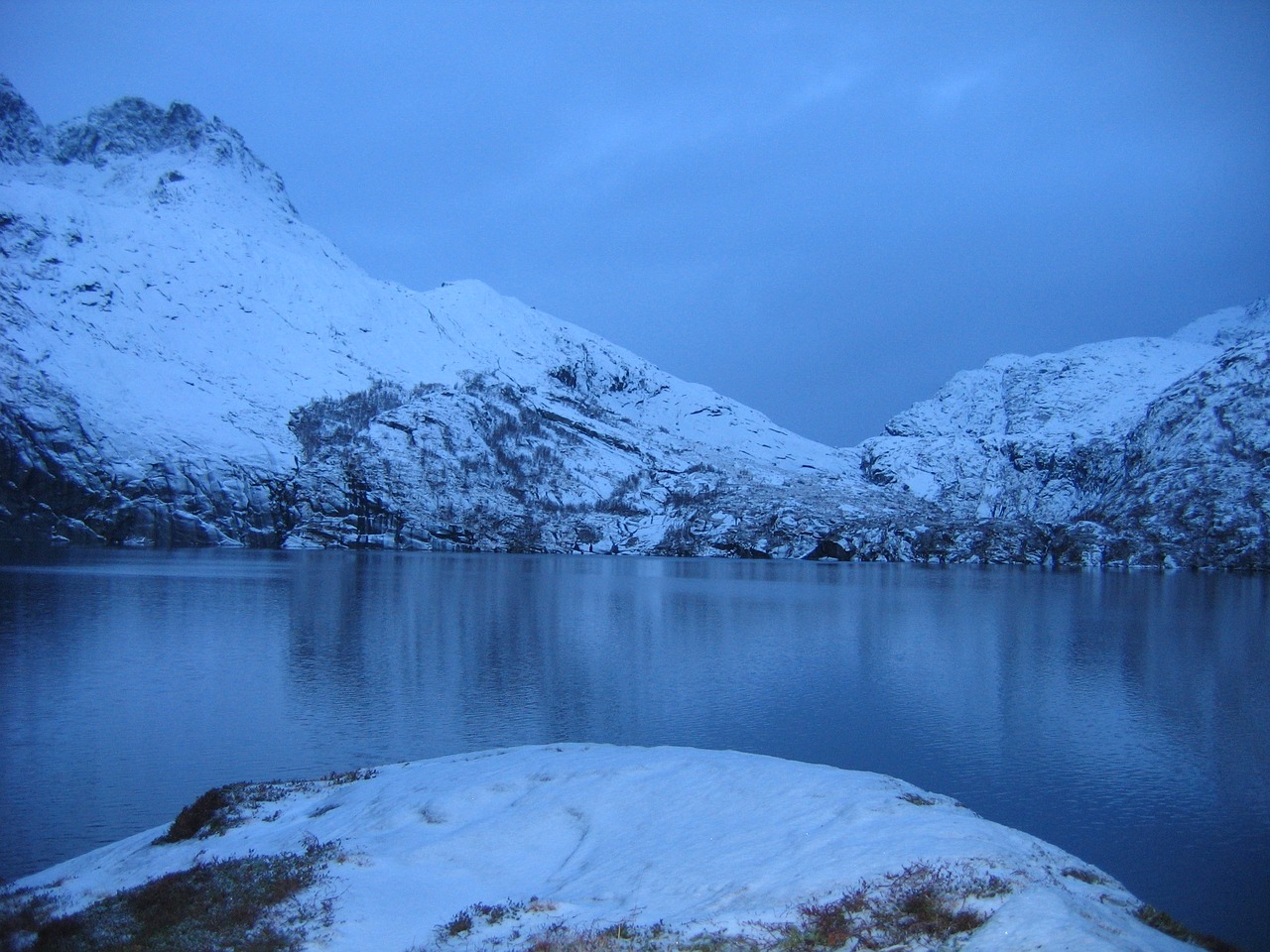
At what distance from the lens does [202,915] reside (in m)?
15.2

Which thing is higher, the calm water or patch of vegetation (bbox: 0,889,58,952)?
patch of vegetation (bbox: 0,889,58,952)

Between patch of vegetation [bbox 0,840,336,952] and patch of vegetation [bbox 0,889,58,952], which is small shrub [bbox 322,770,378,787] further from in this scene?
patch of vegetation [bbox 0,889,58,952]

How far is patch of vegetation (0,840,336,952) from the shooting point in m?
14.2

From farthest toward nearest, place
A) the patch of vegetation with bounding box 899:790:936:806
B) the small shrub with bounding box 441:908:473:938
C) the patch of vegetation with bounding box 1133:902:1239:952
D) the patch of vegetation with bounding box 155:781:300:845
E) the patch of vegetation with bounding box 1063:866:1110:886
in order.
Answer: the patch of vegetation with bounding box 155:781:300:845 < the patch of vegetation with bounding box 899:790:936:806 < the patch of vegetation with bounding box 1063:866:1110:886 < the small shrub with bounding box 441:908:473:938 < the patch of vegetation with bounding box 1133:902:1239:952

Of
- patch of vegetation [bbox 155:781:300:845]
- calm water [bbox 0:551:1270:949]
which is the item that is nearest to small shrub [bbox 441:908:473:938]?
patch of vegetation [bbox 155:781:300:845]

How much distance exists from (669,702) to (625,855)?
23388mm

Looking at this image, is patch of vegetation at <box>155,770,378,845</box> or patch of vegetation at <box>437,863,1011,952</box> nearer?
patch of vegetation at <box>437,863,1011,952</box>

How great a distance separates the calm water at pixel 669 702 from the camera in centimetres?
2553

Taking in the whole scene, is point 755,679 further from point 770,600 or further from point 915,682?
point 770,600

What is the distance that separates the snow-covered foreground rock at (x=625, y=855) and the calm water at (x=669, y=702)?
592 cm

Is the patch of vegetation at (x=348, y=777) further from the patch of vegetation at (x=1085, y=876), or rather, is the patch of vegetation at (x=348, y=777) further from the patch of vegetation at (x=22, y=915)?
the patch of vegetation at (x=1085, y=876)

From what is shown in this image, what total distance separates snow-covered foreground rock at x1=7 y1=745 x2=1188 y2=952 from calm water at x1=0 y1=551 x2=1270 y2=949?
5.92 metres

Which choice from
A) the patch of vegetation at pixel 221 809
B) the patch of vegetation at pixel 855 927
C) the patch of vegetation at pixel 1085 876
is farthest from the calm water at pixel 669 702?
the patch of vegetation at pixel 855 927

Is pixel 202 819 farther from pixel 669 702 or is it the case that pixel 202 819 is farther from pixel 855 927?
pixel 669 702
